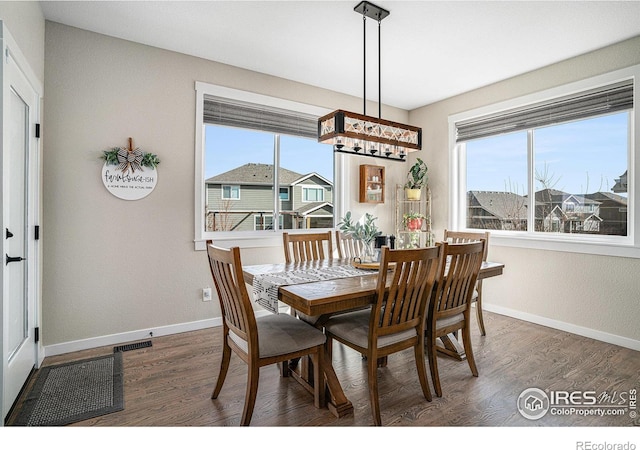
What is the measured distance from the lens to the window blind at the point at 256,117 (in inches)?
135

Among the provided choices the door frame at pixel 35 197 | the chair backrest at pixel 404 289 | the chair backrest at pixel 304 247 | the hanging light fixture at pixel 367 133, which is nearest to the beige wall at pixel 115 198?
the door frame at pixel 35 197

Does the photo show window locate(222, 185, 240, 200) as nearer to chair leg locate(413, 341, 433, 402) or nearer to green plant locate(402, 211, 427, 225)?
green plant locate(402, 211, 427, 225)

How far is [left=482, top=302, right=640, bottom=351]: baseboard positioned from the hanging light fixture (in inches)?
93.4

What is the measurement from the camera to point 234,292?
5.98 ft

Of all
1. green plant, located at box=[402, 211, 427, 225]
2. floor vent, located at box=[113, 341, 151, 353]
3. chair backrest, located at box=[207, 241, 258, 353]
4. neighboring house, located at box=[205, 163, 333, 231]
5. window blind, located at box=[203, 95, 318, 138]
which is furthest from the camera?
green plant, located at box=[402, 211, 427, 225]

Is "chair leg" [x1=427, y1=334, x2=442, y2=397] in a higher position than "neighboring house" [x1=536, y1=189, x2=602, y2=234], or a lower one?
lower

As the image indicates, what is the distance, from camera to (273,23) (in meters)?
2.72

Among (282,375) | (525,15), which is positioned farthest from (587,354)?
(525,15)

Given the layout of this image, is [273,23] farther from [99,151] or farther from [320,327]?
[320,327]

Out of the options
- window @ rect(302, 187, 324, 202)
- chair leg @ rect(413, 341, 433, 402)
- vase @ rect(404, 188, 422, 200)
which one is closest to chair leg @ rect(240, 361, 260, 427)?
chair leg @ rect(413, 341, 433, 402)

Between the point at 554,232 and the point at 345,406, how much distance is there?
9.88 ft

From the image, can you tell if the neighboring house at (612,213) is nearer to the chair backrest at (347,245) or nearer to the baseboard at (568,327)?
the baseboard at (568,327)

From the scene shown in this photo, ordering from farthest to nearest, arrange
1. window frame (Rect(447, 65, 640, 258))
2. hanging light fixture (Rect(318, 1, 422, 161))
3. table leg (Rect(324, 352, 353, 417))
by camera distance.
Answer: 1. window frame (Rect(447, 65, 640, 258))
2. hanging light fixture (Rect(318, 1, 422, 161))
3. table leg (Rect(324, 352, 353, 417))

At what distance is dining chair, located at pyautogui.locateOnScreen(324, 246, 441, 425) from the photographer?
183cm
